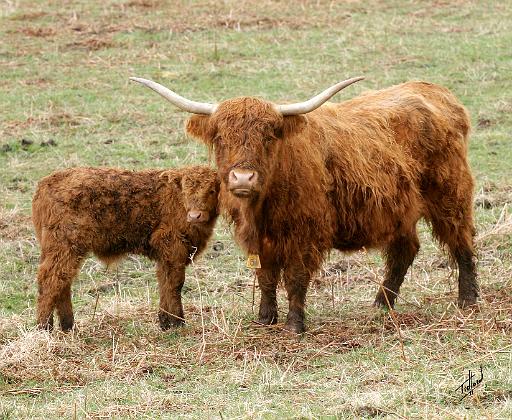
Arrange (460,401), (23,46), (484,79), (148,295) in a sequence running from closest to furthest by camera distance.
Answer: (460,401) < (148,295) < (484,79) < (23,46)

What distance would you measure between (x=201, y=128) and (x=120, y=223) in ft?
3.37

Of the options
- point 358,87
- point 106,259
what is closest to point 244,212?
point 106,259

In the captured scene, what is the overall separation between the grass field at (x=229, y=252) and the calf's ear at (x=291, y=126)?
46.6 inches

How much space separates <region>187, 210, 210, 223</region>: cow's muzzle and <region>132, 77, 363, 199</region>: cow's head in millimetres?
721

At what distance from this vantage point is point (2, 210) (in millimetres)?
10703

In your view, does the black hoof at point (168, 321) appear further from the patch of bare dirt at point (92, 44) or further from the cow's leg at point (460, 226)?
Answer: the patch of bare dirt at point (92, 44)

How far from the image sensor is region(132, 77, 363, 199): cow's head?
675 centimetres

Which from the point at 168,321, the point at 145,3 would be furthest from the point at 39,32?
the point at 168,321

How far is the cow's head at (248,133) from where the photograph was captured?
6754mm

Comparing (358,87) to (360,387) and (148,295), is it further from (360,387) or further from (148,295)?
(360,387)

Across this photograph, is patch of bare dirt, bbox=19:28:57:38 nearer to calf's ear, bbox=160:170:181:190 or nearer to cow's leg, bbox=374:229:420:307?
calf's ear, bbox=160:170:181:190

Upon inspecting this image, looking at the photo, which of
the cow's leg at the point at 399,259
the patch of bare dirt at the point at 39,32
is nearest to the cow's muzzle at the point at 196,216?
the cow's leg at the point at 399,259

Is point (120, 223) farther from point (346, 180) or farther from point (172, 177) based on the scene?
point (346, 180)

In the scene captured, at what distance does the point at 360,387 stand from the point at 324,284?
3065mm
